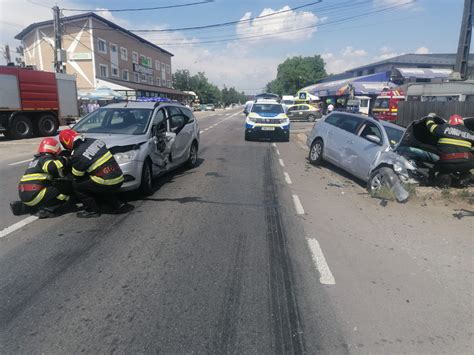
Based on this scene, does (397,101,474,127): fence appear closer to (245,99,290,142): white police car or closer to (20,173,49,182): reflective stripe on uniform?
(245,99,290,142): white police car

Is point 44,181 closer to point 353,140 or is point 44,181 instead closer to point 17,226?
point 17,226

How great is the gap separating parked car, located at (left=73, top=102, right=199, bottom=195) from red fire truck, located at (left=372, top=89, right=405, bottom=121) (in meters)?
21.6

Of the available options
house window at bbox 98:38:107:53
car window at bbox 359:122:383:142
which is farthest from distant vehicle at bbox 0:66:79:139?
house window at bbox 98:38:107:53

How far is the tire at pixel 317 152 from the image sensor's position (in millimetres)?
11202

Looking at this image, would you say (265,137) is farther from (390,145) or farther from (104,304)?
(104,304)

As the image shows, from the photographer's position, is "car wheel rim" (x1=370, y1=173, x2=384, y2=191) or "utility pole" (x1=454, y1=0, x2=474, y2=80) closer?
"car wheel rim" (x1=370, y1=173, x2=384, y2=191)

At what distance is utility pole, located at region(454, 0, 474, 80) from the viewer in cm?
1484

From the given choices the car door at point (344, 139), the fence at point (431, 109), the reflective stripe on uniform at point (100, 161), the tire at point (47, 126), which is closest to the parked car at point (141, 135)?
the reflective stripe on uniform at point (100, 161)

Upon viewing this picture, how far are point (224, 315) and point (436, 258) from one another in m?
3.02

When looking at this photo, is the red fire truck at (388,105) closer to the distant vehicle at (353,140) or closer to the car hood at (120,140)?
the distant vehicle at (353,140)

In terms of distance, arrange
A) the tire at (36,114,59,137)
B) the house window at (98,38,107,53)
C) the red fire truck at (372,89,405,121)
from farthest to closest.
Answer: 1. the house window at (98,38,107,53)
2. the red fire truck at (372,89,405,121)
3. the tire at (36,114,59,137)

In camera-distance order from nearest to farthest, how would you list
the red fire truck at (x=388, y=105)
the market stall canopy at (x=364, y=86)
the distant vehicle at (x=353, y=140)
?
the distant vehicle at (x=353, y=140), the red fire truck at (x=388, y=105), the market stall canopy at (x=364, y=86)

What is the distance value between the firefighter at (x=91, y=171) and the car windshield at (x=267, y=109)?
12.8 meters

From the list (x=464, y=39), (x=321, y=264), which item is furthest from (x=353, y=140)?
(x=464, y=39)
